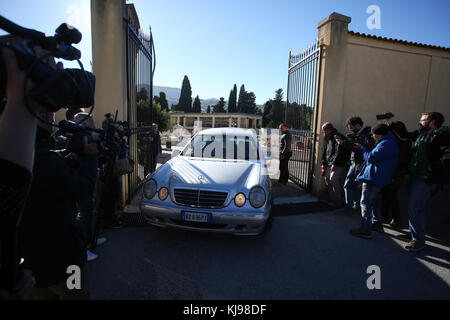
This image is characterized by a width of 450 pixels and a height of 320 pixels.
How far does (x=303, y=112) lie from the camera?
23.0ft

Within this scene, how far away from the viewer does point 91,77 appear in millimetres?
1343

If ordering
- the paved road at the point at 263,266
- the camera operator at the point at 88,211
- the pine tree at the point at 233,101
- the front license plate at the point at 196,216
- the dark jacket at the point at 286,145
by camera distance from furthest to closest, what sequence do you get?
the pine tree at the point at 233,101, the dark jacket at the point at 286,145, the front license plate at the point at 196,216, the paved road at the point at 263,266, the camera operator at the point at 88,211

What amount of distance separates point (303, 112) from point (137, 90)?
4456 mm

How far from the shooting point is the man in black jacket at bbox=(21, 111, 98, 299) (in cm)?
129

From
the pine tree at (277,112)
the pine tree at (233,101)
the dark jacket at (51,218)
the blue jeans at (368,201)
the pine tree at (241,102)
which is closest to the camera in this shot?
the dark jacket at (51,218)

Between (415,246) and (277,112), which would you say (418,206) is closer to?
(415,246)

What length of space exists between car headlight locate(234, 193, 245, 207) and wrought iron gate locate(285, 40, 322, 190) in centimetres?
337

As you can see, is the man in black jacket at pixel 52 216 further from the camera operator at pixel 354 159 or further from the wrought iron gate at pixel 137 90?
the camera operator at pixel 354 159

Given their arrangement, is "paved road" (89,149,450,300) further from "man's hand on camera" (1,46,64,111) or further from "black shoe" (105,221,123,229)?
"man's hand on camera" (1,46,64,111)

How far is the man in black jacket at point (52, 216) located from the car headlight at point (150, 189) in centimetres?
205

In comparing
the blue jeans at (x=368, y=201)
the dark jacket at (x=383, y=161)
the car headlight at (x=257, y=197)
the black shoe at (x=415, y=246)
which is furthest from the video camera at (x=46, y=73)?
the black shoe at (x=415, y=246)

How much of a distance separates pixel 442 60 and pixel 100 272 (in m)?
9.67

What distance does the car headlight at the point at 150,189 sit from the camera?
11.5 ft

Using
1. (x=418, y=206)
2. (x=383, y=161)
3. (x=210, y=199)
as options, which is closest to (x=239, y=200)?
(x=210, y=199)
